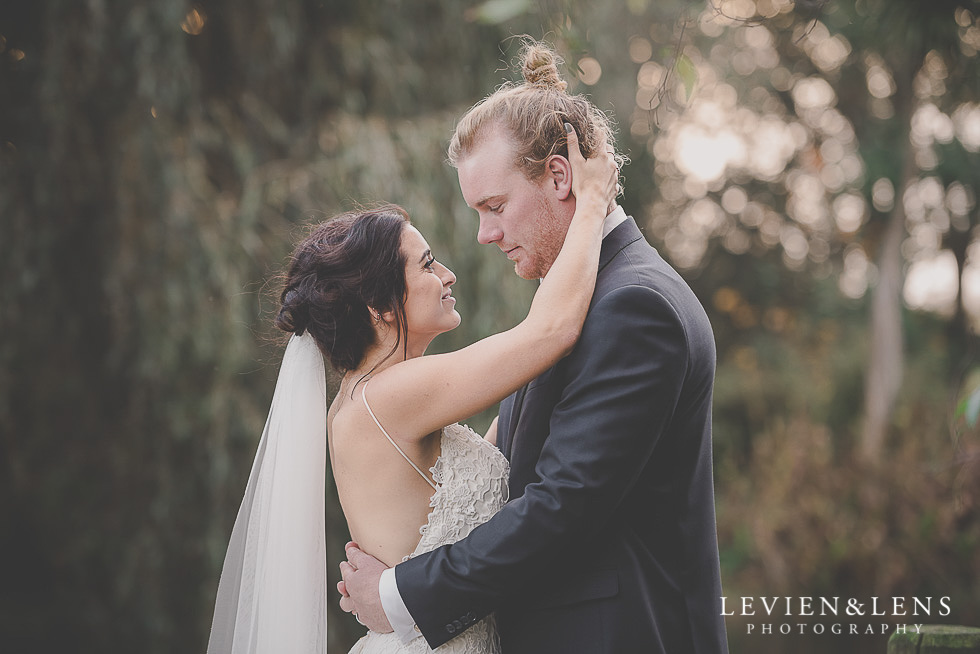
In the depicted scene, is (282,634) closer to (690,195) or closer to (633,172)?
(633,172)

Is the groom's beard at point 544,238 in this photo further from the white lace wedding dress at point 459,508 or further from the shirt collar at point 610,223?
the white lace wedding dress at point 459,508

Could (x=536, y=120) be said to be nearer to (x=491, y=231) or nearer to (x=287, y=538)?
(x=491, y=231)

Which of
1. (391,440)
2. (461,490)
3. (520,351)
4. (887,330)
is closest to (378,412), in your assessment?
(391,440)

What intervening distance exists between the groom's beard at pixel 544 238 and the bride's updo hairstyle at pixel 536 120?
96 mm

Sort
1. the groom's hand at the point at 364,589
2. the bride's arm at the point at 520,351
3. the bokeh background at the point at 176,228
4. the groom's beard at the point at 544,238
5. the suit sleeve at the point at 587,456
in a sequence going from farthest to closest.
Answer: the bokeh background at the point at 176,228 < the groom's beard at the point at 544,238 < the groom's hand at the point at 364,589 < the bride's arm at the point at 520,351 < the suit sleeve at the point at 587,456

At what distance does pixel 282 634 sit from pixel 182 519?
103 inches

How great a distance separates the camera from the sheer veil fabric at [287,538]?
7.62 feet

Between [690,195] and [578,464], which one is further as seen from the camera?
[690,195]

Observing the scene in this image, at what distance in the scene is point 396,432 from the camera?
86.0 inches

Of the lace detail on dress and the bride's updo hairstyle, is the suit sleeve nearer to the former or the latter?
the lace detail on dress

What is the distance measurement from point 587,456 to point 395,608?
58cm

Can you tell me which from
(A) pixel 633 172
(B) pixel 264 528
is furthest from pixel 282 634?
(A) pixel 633 172

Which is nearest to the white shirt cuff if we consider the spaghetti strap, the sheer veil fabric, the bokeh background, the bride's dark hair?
the spaghetti strap

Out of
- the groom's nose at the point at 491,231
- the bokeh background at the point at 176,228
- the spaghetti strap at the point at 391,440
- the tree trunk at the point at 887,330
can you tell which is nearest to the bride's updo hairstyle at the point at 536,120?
the groom's nose at the point at 491,231
